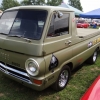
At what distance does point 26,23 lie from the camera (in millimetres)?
3246

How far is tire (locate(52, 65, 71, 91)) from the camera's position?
3412 mm

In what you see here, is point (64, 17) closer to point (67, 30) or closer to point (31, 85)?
point (67, 30)

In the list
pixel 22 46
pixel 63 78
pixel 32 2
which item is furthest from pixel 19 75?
pixel 32 2

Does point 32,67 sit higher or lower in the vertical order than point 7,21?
lower

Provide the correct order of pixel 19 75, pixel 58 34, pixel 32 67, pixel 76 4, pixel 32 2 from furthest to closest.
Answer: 1. pixel 76 4
2. pixel 32 2
3. pixel 58 34
4. pixel 19 75
5. pixel 32 67

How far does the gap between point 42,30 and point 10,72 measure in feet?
3.97

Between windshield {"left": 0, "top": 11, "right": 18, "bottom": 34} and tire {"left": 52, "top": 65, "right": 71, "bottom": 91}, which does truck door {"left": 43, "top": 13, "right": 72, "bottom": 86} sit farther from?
windshield {"left": 0, "top": 11, "right": 18, "bottom": 34}

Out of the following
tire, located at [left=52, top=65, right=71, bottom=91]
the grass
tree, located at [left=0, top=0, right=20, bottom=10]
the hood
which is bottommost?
the grass

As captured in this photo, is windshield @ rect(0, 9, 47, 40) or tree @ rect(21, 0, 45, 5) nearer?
windshield @ rect(0, 9, 47, 40)

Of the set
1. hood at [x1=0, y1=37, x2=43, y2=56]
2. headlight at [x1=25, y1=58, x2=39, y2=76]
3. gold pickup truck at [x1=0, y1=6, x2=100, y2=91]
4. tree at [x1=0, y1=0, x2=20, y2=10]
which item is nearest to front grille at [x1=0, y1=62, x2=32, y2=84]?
gold pickup truck at [x1=0, y1=6, x2=100, y2=91]

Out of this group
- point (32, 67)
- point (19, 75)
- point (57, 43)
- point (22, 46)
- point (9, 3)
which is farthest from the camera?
point (9, 3)

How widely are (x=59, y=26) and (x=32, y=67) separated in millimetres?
1203

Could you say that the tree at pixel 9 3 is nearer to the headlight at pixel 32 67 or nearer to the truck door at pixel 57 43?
the truck door at pixel 57 43

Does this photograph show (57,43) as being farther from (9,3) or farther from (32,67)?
(9,3)
